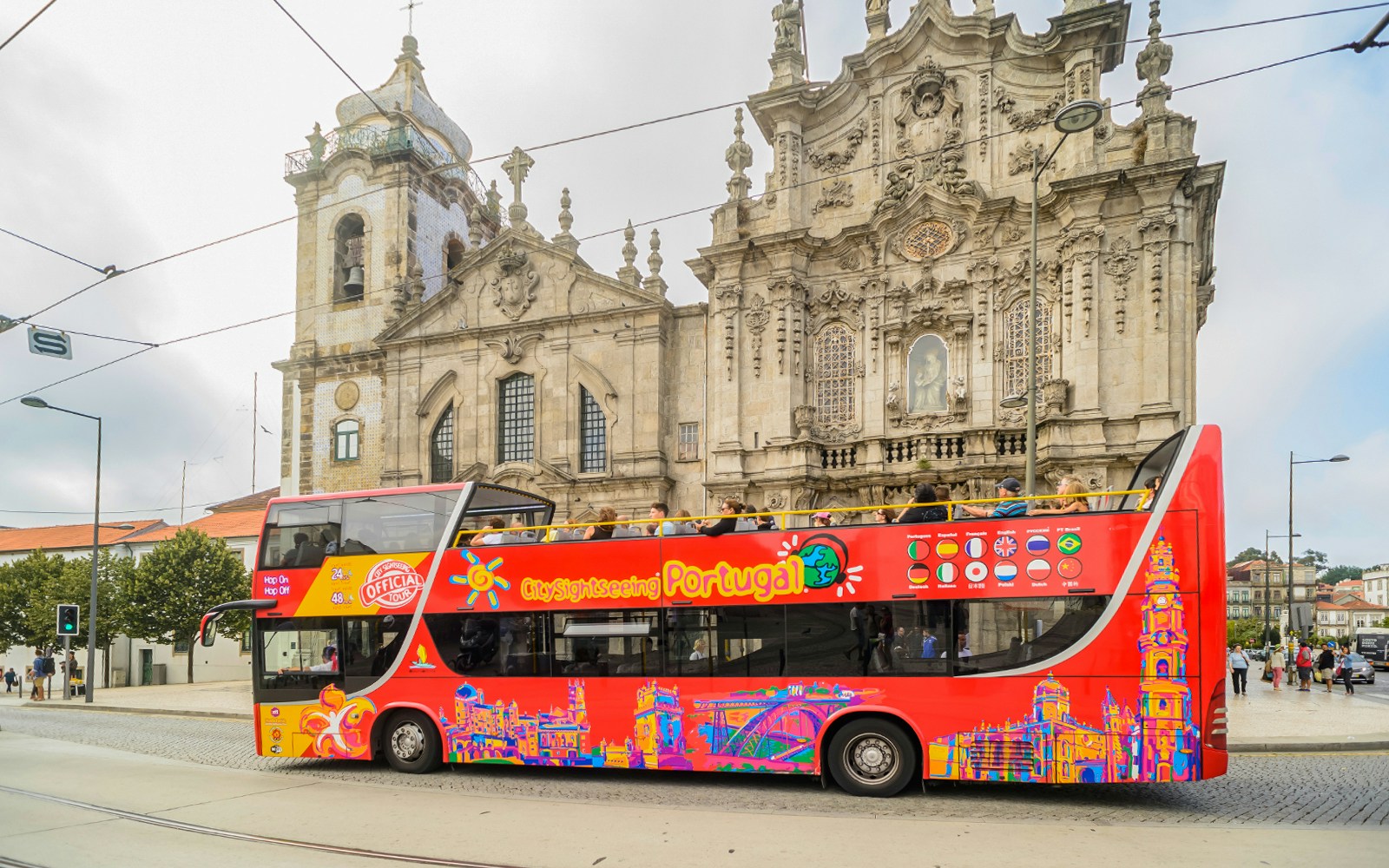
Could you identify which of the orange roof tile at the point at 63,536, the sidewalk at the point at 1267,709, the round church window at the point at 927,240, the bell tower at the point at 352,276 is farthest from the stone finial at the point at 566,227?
the orange roof tile at the point at 63,536

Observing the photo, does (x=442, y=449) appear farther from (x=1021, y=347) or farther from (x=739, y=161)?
(x=1021, y=347)

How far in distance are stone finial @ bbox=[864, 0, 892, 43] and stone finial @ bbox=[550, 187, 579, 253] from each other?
10.3 m

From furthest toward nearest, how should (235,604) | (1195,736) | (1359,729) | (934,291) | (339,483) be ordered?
(339,483)
(934,291)
(1359,729)
(235,604)
(1195,736)

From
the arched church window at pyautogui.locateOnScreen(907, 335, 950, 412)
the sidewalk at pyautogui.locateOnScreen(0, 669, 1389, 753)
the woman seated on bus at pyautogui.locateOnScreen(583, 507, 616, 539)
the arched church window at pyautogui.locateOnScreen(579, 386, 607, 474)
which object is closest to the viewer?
the woman seated on bus at pyautogui.locateOnScreen(583, 507, 616, 539)

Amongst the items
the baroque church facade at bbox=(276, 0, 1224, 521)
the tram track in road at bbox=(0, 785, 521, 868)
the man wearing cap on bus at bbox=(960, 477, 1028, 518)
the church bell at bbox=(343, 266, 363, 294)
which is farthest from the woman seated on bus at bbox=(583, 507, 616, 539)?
the church bell at bbox=(343, 266, 363, 294)

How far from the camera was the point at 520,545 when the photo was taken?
452 inches

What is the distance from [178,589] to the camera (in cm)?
3397

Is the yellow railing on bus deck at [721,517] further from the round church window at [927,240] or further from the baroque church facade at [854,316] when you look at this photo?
the round church window at [927,240]

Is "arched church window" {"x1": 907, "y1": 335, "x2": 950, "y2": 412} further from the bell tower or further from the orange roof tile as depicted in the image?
the orange roof tile

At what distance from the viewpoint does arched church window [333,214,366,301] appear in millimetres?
32528

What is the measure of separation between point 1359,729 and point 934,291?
1312cm

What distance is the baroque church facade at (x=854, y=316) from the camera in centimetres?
2170

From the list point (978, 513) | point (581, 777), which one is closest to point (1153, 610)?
point (978, 513)

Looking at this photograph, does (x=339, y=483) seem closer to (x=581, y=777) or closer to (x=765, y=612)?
(x=581, y=777)
